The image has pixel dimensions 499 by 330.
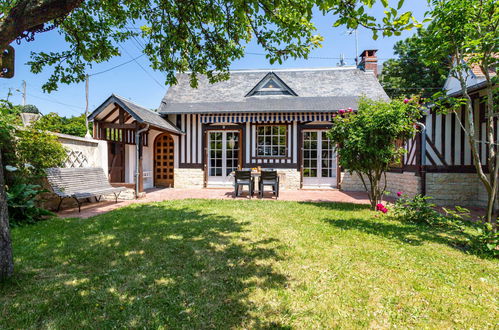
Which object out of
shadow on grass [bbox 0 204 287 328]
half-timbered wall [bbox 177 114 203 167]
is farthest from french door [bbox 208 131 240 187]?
shadow on grass [bbox 0 204 287 328]

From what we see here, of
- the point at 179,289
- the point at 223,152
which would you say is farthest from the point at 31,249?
the point at 223,152

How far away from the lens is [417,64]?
22.6 metres

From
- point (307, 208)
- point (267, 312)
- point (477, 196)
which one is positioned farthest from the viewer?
point (477, 196)

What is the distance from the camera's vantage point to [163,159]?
13023mm

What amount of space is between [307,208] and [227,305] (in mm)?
4999

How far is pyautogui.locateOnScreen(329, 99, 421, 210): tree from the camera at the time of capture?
602 cm

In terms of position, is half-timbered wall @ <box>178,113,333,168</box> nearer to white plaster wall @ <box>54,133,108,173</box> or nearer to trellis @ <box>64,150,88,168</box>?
white plaster wall @ <box>54,133,108,173</box>

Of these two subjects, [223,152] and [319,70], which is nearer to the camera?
[223,152]

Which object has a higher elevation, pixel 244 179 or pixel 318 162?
pixel 318 162

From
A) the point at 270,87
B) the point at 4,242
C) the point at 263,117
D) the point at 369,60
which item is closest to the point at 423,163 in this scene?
the point at 263,117

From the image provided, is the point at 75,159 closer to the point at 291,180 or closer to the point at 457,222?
the point at 291,180

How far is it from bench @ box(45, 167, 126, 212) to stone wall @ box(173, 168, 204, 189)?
4.26 m

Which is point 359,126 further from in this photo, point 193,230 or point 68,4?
point 68,4

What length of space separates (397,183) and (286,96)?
6.97m
